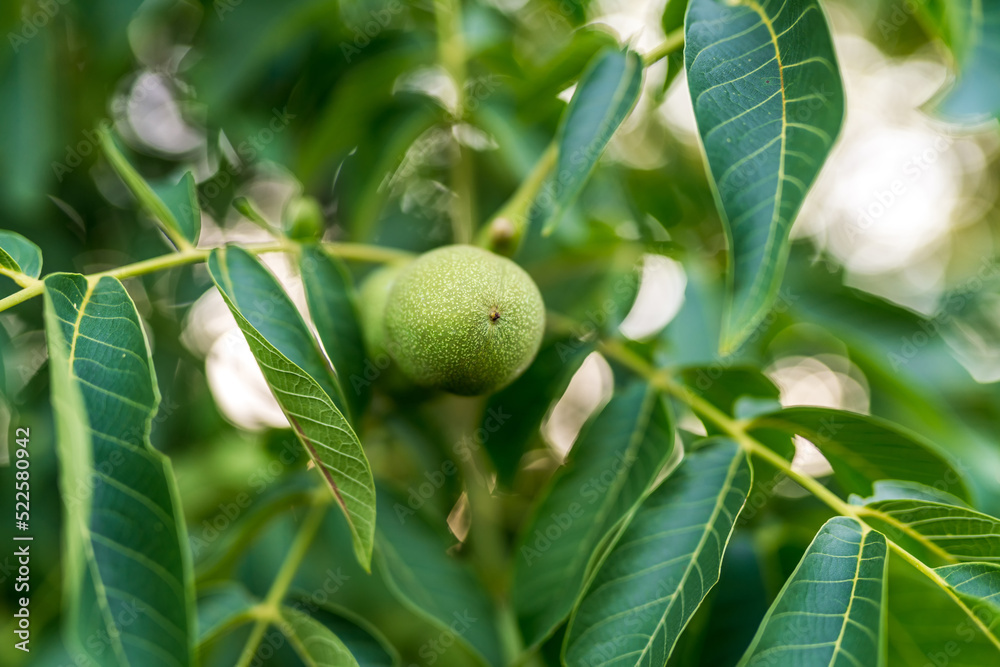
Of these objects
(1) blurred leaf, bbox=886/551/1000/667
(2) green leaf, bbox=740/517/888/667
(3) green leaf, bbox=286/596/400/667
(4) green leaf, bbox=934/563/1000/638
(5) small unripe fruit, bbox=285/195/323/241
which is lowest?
(1) blurred leaf, bbox=886/551/1000/667

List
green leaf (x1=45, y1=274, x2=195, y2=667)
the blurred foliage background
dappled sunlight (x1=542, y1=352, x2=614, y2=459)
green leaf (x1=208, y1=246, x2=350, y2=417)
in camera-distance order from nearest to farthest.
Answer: green leaf (x1=45, y1=274, x2=195, y2=667)
green leaf (x1=208, y1=246, x2=350, y2=417)
the blurred foliage background
dappled sunlight (x1=542, y1=352, x2=614, y2=459)

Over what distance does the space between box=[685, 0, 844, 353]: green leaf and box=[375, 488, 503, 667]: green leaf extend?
51 cm

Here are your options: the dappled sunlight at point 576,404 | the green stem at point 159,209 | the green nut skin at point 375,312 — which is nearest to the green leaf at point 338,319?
the green nut skin at point 375,312

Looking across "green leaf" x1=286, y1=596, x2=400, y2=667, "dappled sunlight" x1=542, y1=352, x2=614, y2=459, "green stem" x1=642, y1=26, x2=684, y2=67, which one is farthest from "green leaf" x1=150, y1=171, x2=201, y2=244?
"dappled sunlight" x1=542, y1=352, x2=614, y2=459

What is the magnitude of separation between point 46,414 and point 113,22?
0.68m

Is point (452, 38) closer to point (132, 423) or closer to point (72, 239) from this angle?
point (72, 239)

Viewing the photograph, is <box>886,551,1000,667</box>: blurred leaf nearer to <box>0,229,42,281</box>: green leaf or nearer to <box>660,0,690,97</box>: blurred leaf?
<box>660,0,690,97</box>: blurred leaf

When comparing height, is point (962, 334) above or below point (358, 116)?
below

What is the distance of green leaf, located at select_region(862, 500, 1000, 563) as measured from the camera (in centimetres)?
68

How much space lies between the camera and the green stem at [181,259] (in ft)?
2.25

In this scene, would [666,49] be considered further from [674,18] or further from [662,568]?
[662,568]

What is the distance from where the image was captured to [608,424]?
36.2 inches

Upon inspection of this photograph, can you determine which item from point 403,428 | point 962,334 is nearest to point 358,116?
Result: point 403,428

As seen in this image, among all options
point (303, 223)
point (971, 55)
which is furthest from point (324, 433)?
point (971, 55)
